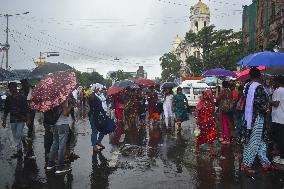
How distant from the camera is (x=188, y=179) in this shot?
713cm

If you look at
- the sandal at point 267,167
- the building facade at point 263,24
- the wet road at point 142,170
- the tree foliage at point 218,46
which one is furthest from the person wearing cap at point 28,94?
the tree foliage at point 218,46

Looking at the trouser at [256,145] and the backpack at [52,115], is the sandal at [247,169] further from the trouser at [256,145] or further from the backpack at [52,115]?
the backpack at [52,115]

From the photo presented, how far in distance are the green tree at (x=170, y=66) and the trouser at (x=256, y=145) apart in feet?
276

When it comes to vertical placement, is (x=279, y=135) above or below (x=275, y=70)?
below

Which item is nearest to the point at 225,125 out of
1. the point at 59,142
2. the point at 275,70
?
the point at 275,70

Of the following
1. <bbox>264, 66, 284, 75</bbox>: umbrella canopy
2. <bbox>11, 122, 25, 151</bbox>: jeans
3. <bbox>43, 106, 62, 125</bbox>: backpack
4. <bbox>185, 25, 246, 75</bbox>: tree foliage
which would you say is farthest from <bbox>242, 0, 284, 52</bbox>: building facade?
<bbox>43, 106, 62, 125</bbox>: backpack

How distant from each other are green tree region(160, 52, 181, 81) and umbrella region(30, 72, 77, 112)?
276ft

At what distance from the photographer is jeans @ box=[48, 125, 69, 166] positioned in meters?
7.64

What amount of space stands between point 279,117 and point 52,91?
4.56m

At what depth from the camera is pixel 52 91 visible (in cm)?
755

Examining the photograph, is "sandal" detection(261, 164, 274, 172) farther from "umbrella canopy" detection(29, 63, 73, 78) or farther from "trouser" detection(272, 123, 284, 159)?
"umbrella canopy" detection(29, 63, 73, 78)

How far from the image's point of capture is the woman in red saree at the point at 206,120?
9.49 meters

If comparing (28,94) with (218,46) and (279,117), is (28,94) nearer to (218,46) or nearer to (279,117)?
(279,117)

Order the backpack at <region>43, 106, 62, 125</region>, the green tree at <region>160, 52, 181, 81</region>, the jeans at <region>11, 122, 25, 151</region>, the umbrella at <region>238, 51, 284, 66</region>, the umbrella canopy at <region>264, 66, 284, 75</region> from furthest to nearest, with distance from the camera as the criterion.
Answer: the green tree at <region>160, 52, 181, 81</region> → the umbrella canopy at <region>264, 66, 284, 75</region> → the jeans at <region>11, 122, 25, 151</region> → the umbrella at <region>238, 51, 284, 66</region> → the backpack at <region>43, 106, 62, 125</region>
